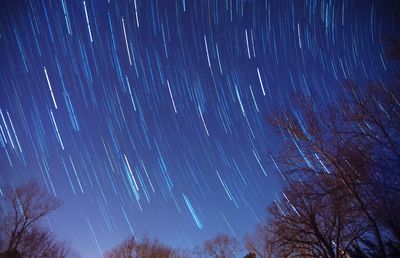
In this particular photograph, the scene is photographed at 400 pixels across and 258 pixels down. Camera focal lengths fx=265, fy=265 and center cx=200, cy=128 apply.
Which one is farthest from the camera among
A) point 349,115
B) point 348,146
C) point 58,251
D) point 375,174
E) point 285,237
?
point 58,251

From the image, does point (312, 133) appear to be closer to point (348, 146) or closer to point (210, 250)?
point (348, 146)

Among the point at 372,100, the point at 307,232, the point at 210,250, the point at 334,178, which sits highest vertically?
the point at 210,250

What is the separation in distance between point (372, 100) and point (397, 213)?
5.23 m

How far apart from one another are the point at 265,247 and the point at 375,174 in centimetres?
2437

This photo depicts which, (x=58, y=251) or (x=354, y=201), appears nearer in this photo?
(x=354, y=201)

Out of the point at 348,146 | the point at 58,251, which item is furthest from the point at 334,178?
the point at 58,251

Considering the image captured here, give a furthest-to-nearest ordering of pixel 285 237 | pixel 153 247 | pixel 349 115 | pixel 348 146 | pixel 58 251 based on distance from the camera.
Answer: pixel 153 247 < pixel 58 251 < pixel 285 237 < pixel 349 115 < pixel 348 146

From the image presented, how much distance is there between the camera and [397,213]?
10.1 meters

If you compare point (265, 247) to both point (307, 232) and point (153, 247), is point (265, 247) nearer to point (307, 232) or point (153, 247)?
→ point (153, 247)

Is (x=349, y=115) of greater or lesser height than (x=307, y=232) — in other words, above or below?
above

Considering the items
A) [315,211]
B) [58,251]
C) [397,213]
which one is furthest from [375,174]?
[58,251]

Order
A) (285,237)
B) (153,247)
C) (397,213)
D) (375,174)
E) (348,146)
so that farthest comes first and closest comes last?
(153,247) → (285,237) → (348,146) → (375,174) → (397,213)

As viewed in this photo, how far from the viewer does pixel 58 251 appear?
101 feet

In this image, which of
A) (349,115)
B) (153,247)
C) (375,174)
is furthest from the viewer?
(153,247)
